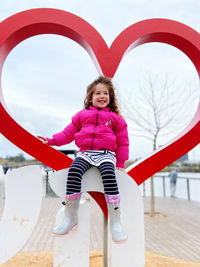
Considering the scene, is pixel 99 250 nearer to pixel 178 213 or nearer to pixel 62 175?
pixel 62 175

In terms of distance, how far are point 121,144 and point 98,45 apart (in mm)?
1460

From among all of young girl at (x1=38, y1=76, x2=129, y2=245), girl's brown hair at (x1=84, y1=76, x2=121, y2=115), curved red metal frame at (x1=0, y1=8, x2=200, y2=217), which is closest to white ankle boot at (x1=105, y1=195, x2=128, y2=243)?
young girl at (x1=38, y1=76, x2=129, y2=245)

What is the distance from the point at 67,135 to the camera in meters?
2.75

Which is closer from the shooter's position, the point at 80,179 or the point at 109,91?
the point at 80,179

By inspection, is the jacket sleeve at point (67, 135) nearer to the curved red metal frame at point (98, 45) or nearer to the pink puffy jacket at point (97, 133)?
the pink puffy jacket at point (97, 133)

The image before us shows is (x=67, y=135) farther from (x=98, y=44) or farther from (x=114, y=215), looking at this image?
(x=98, y=44)

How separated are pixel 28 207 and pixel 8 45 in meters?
2.13

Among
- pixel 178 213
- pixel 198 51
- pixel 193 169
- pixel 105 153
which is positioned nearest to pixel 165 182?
pixel 178 213

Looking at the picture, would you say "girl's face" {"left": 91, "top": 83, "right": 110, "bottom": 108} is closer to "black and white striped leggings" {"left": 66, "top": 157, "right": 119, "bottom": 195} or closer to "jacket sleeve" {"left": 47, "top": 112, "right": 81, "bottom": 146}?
"jacket sleeve" {"left": 47, "top": 112, "right": 81, "bottom": 146}

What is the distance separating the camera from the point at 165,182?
40.1 feet

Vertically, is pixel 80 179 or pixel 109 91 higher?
pixel 109 91

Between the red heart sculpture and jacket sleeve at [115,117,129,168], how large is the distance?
15.8 inches

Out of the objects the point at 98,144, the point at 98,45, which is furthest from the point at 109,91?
the point at 98,45

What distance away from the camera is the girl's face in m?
2.74
